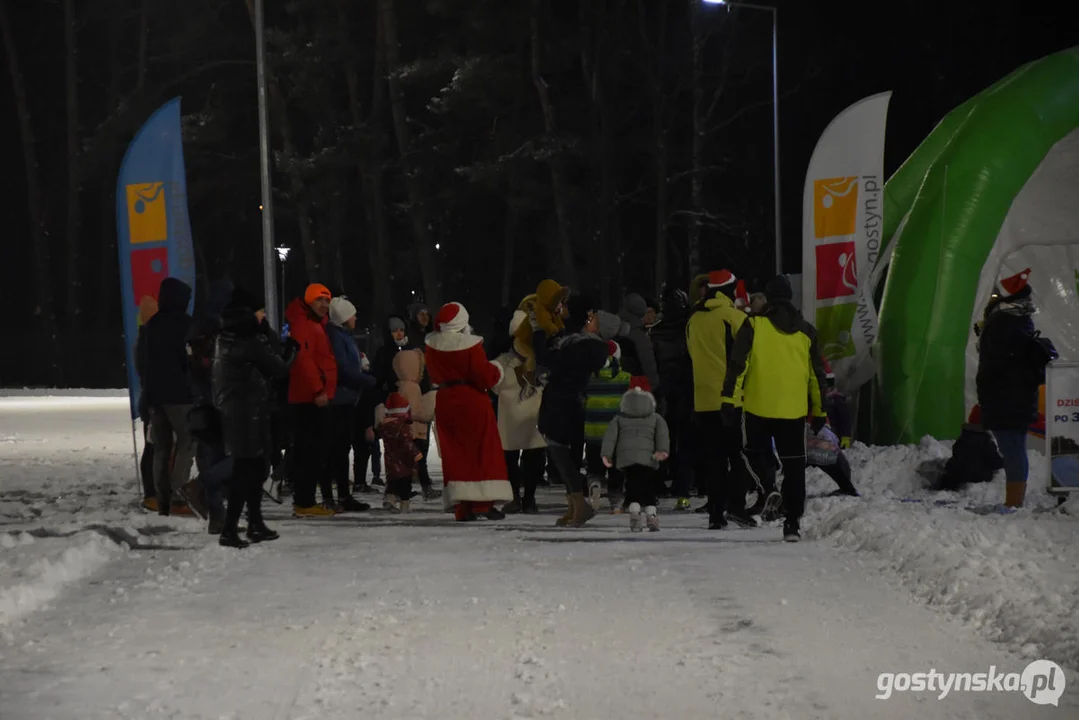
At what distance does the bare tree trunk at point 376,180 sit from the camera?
159 ft

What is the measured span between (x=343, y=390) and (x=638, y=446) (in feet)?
9.92

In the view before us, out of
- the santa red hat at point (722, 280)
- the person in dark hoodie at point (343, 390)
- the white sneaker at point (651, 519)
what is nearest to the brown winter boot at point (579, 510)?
the white sneaker at point (651, 519)

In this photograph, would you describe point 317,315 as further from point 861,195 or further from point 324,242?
point 324,242

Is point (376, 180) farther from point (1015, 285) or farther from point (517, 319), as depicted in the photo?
point (1015, 285)

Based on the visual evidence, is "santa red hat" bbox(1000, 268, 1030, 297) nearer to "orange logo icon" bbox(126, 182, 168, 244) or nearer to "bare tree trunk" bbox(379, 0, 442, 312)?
"orange logo icon" bbox(126, 182, 168, 244)

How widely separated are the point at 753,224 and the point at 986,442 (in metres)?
33.9

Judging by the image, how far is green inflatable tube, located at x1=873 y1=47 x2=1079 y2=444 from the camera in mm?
15766

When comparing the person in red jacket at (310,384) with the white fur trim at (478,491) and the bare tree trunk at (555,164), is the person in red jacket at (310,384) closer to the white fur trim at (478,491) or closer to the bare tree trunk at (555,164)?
the white fur trim at (478,491)

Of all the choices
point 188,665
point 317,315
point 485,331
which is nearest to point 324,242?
point 485,331

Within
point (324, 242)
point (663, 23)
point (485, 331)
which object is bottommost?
point (485, 331)

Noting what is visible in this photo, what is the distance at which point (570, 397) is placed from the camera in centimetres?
1117

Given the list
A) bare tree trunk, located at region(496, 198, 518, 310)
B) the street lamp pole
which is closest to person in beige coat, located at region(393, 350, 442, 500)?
the street lamp pole

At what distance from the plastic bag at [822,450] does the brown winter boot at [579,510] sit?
2.01 m

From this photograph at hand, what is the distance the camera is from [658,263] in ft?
146
